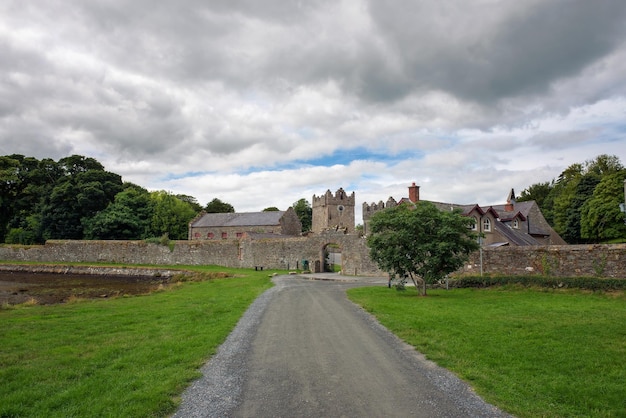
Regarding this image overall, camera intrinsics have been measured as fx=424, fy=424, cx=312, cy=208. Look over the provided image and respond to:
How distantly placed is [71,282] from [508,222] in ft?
126

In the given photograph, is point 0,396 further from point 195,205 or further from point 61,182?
point 195,205

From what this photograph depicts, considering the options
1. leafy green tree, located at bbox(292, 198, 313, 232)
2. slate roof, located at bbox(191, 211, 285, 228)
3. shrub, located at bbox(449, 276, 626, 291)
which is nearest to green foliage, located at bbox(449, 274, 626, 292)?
shrub, located at bbox(449, 276, 626, 291)

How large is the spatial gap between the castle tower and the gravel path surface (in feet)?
205

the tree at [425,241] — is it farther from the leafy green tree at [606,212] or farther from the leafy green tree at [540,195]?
the leafy green tree at [540,195]

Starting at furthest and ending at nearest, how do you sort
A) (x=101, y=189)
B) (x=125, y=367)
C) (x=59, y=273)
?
(x=101, y=189) → (x=59, y=273) → (x=125, y=367)

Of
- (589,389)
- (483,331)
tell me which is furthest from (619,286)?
(589,389)

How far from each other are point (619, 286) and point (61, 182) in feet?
220

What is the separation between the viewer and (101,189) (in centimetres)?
5972

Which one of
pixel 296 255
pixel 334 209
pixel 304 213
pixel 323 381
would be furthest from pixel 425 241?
pixel 304 213

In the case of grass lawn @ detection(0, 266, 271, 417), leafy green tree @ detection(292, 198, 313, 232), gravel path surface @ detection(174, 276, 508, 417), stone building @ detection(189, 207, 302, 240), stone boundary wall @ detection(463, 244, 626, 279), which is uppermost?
leafy green tree @ detection(292, 198, 313, 232)

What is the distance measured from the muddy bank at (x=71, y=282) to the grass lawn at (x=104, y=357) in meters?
7.67

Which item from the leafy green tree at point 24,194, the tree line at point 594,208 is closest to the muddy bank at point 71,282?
the leafy green tree at point 24,194

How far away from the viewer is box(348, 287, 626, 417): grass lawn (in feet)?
20.4

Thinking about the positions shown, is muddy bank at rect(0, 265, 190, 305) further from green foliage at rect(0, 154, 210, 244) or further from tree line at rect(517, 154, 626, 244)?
tree line at rect(517, 154, 626, 244)
